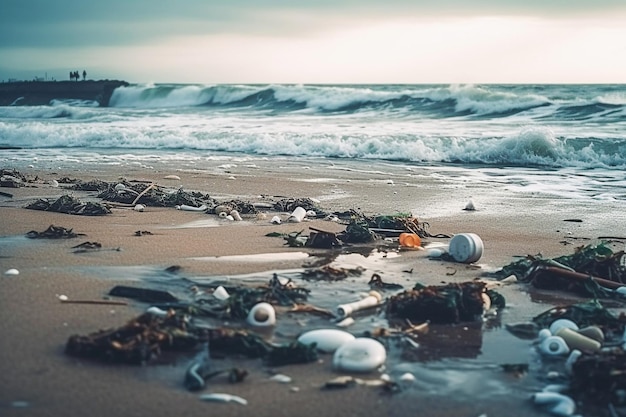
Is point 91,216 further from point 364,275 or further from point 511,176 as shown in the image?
point 511,176

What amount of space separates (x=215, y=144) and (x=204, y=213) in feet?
39.5

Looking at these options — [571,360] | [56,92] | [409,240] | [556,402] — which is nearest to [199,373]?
[556,402]

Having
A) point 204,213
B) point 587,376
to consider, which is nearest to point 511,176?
point 204,213

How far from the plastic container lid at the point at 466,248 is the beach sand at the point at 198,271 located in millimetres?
95

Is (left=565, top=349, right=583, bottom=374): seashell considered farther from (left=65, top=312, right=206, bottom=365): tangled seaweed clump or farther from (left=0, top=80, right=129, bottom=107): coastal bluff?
(left=0, top=80, right=129, bottom=107): coastal bluff

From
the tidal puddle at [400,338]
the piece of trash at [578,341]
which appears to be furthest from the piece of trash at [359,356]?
the piece of trash at [578,341]

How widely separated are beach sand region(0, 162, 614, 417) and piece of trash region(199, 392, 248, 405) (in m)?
0.04

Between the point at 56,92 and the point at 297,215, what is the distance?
137ft

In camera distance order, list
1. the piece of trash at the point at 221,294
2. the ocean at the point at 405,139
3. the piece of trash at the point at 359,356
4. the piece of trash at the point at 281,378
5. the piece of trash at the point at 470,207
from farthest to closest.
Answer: the ocean at the point at 405,139 < the piece of trash at the point at 470,207 < the piece of trash at the point at 221,294 < the piece of trash at the point at 359,356 < the piece of trash at the point at 281,378

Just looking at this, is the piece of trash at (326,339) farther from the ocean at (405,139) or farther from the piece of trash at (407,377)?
the ocean at (405,139)

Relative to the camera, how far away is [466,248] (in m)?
6.31

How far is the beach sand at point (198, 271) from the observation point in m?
3.32

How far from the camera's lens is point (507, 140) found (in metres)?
17.6

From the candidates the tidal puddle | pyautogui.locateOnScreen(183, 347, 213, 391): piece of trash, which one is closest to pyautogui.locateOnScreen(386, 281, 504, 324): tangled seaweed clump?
the tidal puddle
